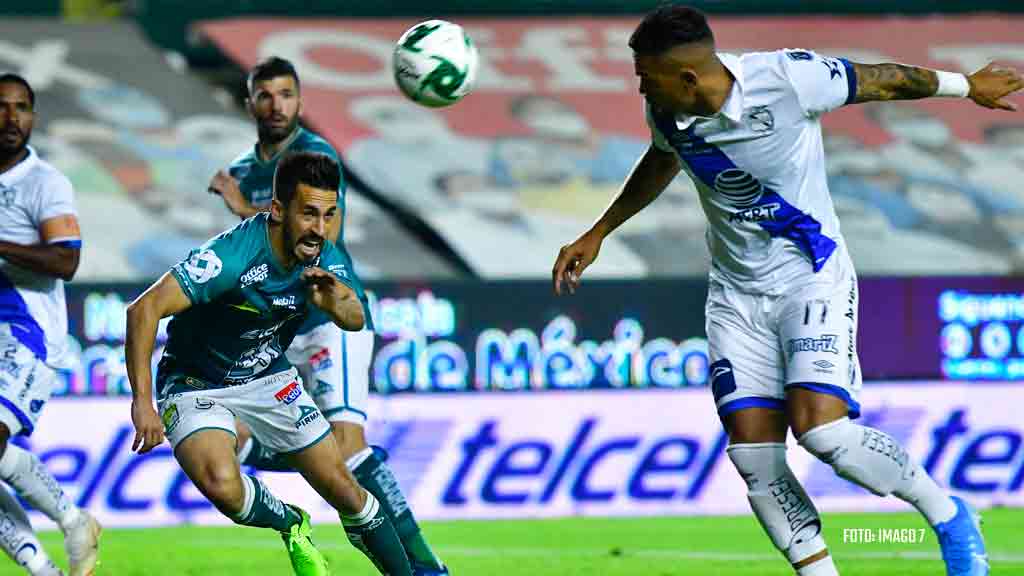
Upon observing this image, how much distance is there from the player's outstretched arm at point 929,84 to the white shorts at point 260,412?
2.30 m

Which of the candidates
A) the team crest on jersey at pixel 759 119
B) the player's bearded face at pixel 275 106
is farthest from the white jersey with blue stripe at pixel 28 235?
the team crest on jersey at pixel 759 119

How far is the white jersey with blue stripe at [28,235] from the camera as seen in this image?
719 cm

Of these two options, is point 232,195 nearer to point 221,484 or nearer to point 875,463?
point 221,484

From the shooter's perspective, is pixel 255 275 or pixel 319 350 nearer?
pixel 255 275

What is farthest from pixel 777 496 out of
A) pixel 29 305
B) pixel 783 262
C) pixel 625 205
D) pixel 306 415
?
pixel 29 305

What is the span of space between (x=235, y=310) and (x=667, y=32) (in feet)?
6.14

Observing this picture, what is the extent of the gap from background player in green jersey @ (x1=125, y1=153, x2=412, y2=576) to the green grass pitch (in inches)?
76.9

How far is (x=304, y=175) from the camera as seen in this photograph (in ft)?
19.1

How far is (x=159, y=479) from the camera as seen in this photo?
10.7m

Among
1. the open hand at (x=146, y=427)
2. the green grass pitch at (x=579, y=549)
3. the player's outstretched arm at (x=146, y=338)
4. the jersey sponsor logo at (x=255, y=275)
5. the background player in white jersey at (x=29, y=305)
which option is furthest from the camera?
the green grass pitch at (x=579, y=549)

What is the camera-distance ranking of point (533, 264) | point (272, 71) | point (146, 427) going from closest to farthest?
point (146, 427), point (272, 71), point (533, 264)

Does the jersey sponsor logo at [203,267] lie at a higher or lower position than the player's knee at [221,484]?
higher

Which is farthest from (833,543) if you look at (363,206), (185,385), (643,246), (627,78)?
(627,78)

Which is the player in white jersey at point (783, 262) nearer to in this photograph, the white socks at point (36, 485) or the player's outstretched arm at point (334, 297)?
the player's outstretched arm at point (334, 297)
